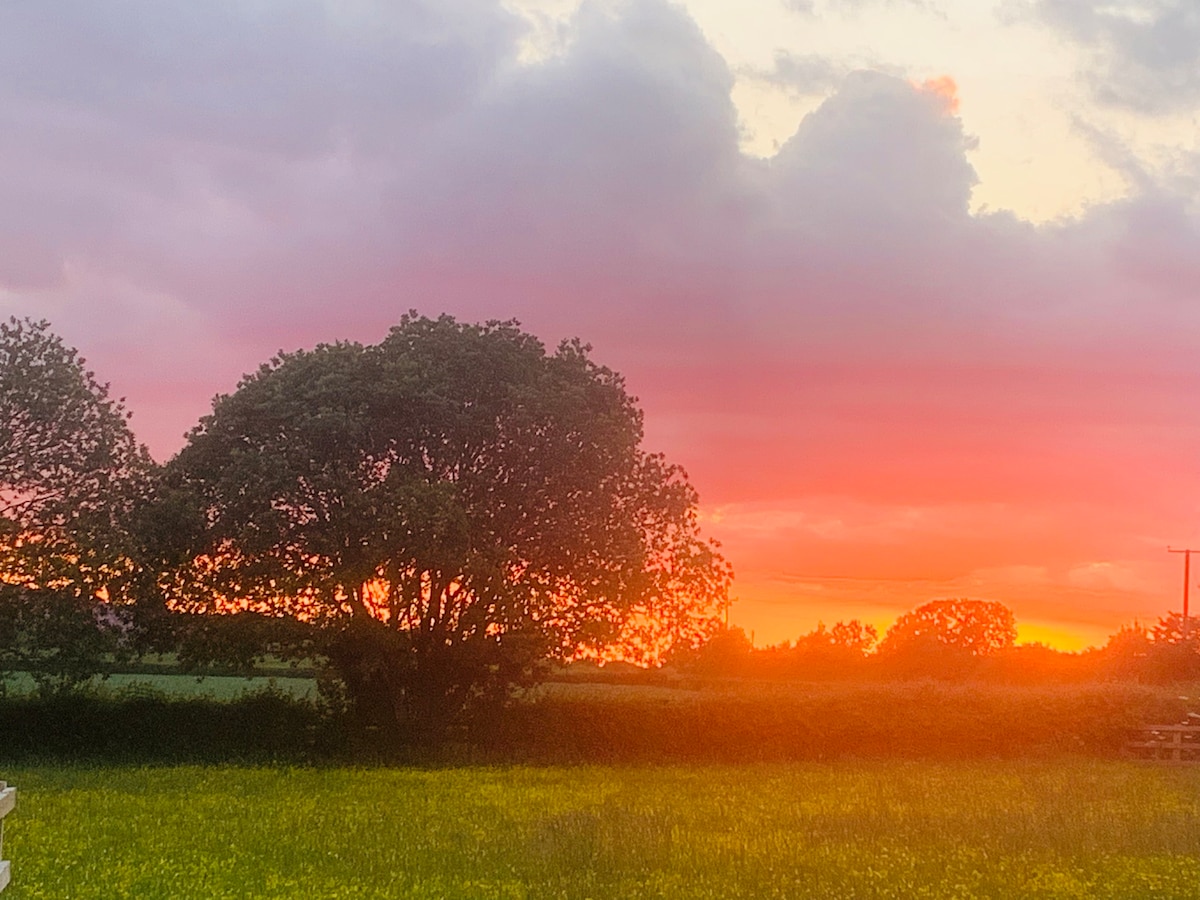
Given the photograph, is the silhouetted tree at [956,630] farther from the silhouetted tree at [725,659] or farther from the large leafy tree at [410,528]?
the large leafy tree at [410,528]

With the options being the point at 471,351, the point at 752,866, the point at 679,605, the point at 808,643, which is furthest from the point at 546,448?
the point at 808,643

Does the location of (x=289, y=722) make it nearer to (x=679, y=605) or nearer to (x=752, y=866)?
(x=679, y=605)

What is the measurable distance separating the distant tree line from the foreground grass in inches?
1360

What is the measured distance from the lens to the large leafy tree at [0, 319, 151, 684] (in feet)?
142

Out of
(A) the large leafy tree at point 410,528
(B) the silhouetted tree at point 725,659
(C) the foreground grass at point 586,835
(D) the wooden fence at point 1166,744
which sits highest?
(A) the large leafy tree at point 410,528

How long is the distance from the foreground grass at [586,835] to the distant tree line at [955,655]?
1360 inches

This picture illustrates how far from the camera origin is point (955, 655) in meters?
126

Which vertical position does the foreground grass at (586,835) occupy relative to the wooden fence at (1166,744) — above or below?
below

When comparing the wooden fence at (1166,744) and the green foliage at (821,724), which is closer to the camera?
the green foliage at (821,724)

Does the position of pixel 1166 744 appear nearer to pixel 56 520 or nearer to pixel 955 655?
pixel 56 520

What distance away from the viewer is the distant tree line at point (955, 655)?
9269 centimetres

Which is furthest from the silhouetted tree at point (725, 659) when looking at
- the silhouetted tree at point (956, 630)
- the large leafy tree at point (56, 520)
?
the large leafy tree at point (56, 520)

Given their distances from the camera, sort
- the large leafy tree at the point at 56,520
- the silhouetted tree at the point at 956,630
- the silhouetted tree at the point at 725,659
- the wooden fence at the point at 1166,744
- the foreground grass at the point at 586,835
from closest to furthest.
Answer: the foreground grass at the point at 586,835 → the large leafy tree at the point at 56,520 → the wooden fence at the point at 1166,744 → the silhouetted tree at the point at 725,659 → the silhouetted tree at the point at 956,630

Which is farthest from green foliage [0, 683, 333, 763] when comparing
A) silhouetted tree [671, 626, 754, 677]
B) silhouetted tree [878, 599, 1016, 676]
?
silhouetted tree [878, 599, 1016, 676]
